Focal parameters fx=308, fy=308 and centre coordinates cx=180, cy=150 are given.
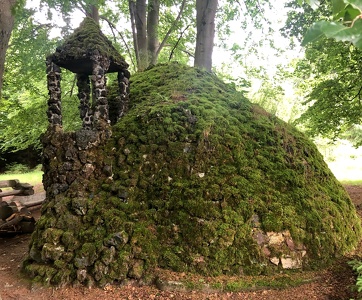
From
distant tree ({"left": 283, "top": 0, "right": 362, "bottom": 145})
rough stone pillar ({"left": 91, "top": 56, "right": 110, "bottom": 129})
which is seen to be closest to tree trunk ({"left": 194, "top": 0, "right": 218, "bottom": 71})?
distant tree ({"left": 283, "top": 0, "right": 362, "bottom": 145})

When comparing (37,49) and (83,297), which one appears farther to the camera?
(37,49)

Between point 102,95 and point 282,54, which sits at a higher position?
point 282,54

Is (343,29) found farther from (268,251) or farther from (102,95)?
(102,95)

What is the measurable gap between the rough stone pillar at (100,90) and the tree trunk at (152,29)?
225 inches

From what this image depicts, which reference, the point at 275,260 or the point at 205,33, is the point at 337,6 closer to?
the point at 275,260

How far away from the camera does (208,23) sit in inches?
357

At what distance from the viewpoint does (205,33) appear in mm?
9078

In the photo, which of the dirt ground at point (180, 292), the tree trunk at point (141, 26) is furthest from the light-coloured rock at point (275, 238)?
the tree trunk at point (141, 26)

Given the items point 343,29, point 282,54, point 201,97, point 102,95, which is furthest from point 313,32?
point 282,54

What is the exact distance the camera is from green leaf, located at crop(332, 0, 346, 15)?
105 centimetres

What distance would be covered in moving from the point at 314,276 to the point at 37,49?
9.23 m

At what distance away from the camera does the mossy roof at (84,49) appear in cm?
638

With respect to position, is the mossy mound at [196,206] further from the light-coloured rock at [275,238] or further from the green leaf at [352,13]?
the green leaf at [352,13]

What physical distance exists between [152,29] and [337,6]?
1199cm
